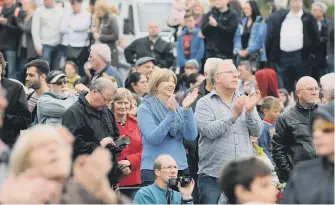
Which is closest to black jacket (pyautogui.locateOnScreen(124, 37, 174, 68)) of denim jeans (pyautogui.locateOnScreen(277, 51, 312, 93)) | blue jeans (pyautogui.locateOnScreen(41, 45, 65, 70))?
blue jeans (pyautogui.locateOnScreen(41, 45, 65, 70))

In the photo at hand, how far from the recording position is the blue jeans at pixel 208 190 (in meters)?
13.7

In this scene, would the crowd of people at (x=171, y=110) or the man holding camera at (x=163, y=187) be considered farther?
the man holding camera at (x=163, y=187)

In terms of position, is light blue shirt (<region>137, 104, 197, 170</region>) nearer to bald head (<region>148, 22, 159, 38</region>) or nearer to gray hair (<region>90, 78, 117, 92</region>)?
gray hair (<region>90, 78, 117, 92</region>)

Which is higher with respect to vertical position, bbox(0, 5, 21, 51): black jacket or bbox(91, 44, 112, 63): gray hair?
bbox(0, 5, 21, 51): black jacket

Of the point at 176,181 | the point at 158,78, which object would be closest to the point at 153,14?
the point at 158,78

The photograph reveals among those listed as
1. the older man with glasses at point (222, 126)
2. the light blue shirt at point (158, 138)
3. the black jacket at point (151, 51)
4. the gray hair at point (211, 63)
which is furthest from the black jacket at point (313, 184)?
the black jacket at point (151, 51)

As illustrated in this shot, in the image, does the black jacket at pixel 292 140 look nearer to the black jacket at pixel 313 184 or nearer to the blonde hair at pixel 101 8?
the black jacket at pixel 313 184

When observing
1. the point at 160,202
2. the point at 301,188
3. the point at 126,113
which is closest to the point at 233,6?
the point at 126,113

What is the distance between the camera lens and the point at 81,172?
8.46 m

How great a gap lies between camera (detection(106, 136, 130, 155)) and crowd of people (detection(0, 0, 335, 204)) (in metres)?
0.02

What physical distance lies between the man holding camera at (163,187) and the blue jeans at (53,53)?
10375 millimetres

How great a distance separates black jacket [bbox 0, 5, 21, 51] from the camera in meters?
23.9

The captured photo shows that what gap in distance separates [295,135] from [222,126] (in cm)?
104

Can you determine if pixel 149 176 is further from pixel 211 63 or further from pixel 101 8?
pixel 101 8
